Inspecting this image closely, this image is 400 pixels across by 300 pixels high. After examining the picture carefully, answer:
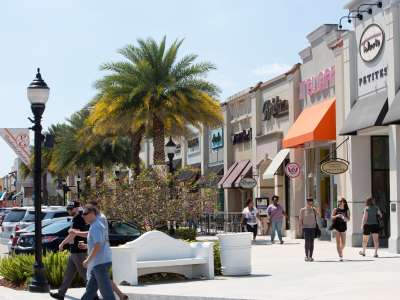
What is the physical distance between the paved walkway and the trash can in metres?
0.35

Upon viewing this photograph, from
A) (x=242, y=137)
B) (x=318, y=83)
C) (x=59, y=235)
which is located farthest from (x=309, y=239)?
(x=242, y=137)

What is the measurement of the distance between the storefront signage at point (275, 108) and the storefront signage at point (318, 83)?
2267 millimetres

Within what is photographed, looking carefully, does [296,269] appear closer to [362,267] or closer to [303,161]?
[362,267]

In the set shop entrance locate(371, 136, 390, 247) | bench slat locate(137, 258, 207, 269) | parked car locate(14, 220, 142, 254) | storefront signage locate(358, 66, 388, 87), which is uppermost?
storefront signage locate(358, 66, 388, 87)

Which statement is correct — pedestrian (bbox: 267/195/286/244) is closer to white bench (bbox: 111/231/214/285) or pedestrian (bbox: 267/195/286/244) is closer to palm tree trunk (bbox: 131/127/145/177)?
palm tree trunk (bbox: 131/127/145/177)

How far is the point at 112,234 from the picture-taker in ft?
71.4

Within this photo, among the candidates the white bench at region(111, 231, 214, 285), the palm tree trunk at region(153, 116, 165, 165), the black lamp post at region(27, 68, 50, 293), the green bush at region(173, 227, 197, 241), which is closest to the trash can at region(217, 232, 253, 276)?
the white bench at region(111, 231, 214, 285)

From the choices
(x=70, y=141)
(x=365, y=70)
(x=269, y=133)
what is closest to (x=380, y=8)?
(x=365, y=70)

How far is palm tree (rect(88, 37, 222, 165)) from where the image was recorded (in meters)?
36.6

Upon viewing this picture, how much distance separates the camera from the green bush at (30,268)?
17156 mm

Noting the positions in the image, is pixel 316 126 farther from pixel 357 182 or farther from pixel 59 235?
pixel 59 235

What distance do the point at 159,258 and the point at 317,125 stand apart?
1513 cm

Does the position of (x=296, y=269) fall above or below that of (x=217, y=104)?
below

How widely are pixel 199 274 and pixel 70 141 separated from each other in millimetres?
39559
